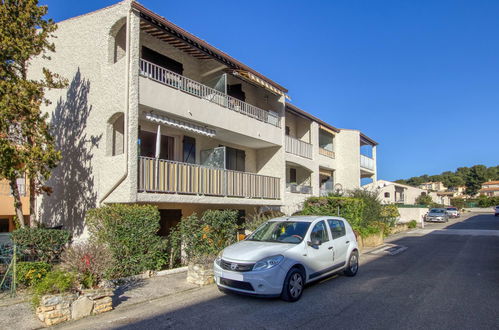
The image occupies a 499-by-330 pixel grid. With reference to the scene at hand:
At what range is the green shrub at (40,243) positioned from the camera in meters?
9.25

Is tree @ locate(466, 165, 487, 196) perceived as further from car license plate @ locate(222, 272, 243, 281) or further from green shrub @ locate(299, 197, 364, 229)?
car license plate @ locate(222, 272, 243, 281)

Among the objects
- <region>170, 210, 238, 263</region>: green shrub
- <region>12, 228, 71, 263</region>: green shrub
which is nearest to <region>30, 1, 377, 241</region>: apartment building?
<region>170, 210, 238, 263</region>: green shrub

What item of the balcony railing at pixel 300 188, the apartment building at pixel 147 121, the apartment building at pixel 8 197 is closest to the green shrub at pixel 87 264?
the apartment building at pixel 147 121

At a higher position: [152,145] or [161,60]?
[161,60]

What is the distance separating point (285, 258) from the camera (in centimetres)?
739

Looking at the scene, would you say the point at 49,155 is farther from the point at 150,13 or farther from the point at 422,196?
the point at 422,196

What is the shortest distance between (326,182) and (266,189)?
35.7 feet

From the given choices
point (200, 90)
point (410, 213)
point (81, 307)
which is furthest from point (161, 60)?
point (410, 213)

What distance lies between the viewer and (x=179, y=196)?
39.1ft

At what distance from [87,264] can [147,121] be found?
7156 millimetres

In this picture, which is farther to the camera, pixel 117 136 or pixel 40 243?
pixel 117 136

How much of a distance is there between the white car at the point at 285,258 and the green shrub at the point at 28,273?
419 cm

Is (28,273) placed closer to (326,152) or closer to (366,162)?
(326,152)

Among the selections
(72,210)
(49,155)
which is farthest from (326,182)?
(49,155)
